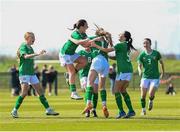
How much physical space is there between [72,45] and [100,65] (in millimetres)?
1055

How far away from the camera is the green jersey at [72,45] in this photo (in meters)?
21.2

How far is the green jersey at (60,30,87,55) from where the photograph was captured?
2119cm

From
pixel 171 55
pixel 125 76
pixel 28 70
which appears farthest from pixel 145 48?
pixel 171 55

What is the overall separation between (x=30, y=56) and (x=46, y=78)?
2850 centimetres

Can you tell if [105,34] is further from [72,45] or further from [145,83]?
[145,83]

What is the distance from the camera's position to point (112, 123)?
1914 centimetres

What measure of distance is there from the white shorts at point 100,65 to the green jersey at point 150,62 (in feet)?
8.73

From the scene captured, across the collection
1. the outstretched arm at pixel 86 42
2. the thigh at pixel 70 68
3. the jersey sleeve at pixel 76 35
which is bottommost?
the thigh at pixel 70 68

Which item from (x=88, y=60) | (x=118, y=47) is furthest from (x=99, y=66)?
(x=88, y=60)

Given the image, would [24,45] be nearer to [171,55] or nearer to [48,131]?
[48,131]

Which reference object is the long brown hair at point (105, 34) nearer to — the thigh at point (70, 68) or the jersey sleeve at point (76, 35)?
the jersey sleeve at point (76, 35)

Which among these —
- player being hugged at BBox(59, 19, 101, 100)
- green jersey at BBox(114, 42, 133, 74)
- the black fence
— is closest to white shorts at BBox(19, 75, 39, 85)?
player being hugged at BBox(59, 19, 101, 100)

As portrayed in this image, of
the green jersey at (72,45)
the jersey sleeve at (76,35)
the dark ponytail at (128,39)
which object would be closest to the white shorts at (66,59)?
the green jersey at (72,45)

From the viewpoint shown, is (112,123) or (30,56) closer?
(112,123)
